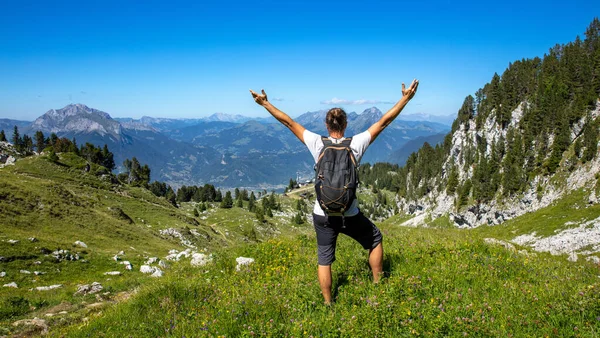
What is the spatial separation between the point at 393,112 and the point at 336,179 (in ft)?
6.55

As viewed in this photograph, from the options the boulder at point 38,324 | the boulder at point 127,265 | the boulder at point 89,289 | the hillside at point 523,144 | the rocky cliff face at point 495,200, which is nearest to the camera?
the boulder at point 38,324

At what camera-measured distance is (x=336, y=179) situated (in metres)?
5.73

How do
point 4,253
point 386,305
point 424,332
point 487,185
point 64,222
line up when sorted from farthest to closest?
point 487,185 → point 64,222 → point 4,253 → point 386,305 → point 424,332

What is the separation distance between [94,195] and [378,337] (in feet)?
194

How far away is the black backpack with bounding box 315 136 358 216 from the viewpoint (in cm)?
569

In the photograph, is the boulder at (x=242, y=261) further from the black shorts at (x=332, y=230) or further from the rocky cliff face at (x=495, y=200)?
the rocky cliff face at (x=495, y=200)

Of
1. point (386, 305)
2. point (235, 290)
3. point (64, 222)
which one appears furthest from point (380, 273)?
A: point (64, 222)

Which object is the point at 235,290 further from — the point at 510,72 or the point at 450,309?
the point at 510,72

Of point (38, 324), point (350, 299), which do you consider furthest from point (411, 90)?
point (38, 324)

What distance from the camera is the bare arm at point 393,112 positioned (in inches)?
256

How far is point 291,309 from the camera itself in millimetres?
5953

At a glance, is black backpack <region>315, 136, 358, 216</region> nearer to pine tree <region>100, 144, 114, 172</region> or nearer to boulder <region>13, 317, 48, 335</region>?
boulder <region>13, 317, 48, 335</region>

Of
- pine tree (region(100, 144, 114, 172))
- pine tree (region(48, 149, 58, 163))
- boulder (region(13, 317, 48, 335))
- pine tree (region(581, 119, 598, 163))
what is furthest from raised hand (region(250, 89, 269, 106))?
pine tree (region(100, 144, 114, 172))

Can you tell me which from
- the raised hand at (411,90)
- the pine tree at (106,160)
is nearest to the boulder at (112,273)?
Answer: the raised hand at (411,90)
